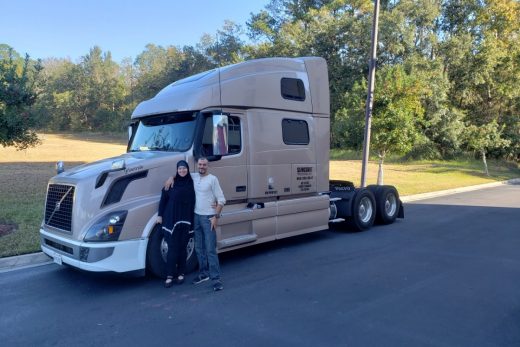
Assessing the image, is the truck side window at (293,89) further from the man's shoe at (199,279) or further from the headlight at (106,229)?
the headlight at (106,229)

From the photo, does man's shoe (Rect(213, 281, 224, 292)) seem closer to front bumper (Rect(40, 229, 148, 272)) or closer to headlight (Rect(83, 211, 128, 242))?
front bumper (Rect(40, 229, 148, 272))

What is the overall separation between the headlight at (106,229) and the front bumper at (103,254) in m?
0.07

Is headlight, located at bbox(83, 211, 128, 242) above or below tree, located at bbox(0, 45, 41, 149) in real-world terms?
below

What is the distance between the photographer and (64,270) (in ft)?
22.8

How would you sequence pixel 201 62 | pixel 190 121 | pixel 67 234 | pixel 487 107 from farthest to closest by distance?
1. pixel 201 62
2. pixel 487 107
3. pixel 190 121
4. pixel 67 234

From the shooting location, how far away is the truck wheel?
987 cm

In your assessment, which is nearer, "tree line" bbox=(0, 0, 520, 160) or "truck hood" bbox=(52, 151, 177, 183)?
"truck hood" bbox=(52, 151, 177, 183)

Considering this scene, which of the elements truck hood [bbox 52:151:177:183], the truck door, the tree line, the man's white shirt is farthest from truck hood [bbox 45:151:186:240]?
the tree line

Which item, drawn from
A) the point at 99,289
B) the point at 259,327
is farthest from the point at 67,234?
the point at 259,327

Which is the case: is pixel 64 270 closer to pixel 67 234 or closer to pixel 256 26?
pixel 67 234

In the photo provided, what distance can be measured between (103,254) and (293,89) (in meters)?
4.88

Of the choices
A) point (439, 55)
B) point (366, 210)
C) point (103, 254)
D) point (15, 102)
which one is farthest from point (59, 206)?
point (439, 55)

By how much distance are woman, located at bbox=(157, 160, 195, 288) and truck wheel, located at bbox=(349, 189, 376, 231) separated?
4.96 m

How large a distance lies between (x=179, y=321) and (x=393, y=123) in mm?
A: 13613
